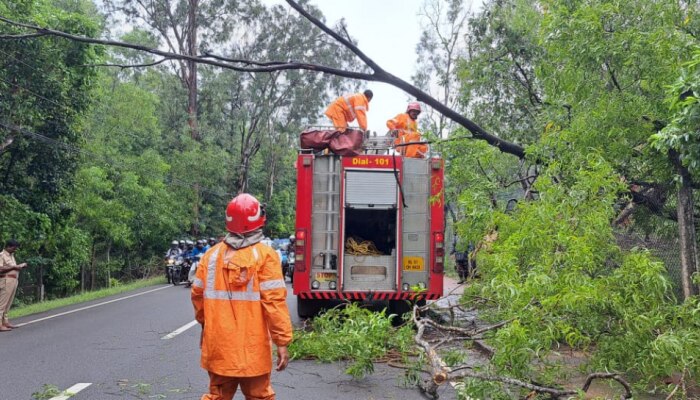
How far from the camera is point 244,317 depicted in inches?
162

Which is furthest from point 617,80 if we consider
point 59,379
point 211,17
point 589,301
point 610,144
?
point 211,17

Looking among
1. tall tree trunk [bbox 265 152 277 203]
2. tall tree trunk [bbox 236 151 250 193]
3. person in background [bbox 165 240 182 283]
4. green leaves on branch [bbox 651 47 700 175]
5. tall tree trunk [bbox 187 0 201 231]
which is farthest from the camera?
tall tree trunk [bbox 265 152 277 203]

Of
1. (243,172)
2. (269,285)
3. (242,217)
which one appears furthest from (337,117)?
(243,172)

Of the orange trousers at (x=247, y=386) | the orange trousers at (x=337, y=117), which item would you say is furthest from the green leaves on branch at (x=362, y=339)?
Result: the orange trousers at (x=337, y=117)

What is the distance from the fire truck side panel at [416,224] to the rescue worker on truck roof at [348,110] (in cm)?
146

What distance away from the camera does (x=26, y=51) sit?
1448 cm

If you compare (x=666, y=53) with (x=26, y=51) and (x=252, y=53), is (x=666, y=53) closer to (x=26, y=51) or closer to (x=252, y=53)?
(x=26, y=51)

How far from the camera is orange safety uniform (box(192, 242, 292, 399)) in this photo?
160 inches

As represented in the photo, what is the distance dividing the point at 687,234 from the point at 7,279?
1054 centimetres

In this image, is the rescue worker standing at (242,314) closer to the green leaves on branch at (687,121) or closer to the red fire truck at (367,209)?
the green leaves on branch at (687,121)

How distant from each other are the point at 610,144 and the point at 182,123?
34.1 m

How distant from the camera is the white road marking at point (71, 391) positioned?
602 cm

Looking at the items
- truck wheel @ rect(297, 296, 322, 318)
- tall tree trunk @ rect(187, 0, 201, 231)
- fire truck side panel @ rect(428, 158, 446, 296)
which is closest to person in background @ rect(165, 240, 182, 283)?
tall tree trunk @ rect(187, 0, 201, 231)

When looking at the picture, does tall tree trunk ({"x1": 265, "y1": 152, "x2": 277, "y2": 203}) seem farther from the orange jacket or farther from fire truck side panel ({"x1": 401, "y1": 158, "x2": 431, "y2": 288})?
the orange jacket
